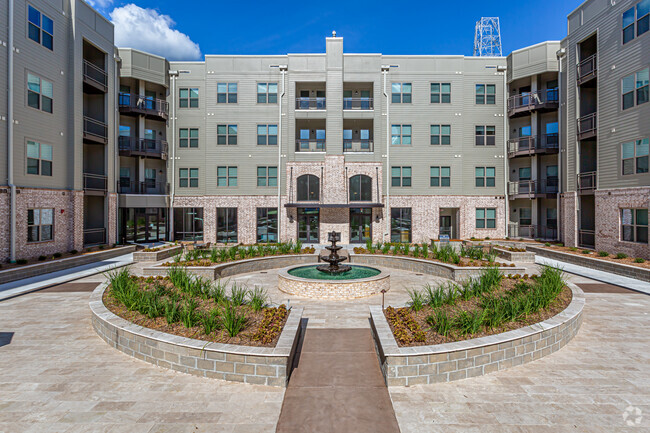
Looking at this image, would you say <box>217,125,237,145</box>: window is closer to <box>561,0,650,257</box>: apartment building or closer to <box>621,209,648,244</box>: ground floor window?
<box>561,0,650,257</box>: apartment building

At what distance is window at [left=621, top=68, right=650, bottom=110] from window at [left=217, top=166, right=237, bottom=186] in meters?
25.2

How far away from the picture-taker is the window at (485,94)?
26.4 metres

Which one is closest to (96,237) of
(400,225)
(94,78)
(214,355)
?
(94,78)

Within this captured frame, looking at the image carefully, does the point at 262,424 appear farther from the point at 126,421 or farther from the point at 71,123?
the point at 71,123

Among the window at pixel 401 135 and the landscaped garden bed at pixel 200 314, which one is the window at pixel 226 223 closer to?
the window at pixel 401 135

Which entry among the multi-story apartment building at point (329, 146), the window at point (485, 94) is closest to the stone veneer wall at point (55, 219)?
the multi-story apartment building at point (329, 146)

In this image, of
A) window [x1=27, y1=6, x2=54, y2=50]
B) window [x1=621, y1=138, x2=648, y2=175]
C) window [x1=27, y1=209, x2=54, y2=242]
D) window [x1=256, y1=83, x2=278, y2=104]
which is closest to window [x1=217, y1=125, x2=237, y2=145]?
window [x1=256, y1=83, x2=278, y2=104]

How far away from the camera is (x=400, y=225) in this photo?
2630 centimetres

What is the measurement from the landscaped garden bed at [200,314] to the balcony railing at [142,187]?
18.0m

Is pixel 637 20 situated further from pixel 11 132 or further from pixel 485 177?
pixel 11 132

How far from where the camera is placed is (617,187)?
59.8ft

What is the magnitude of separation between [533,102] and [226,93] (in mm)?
23648

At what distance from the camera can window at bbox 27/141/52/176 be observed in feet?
55.2

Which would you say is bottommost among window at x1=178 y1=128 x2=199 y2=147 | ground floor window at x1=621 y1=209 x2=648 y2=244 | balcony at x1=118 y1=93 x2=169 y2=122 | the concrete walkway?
the concrete walkway
